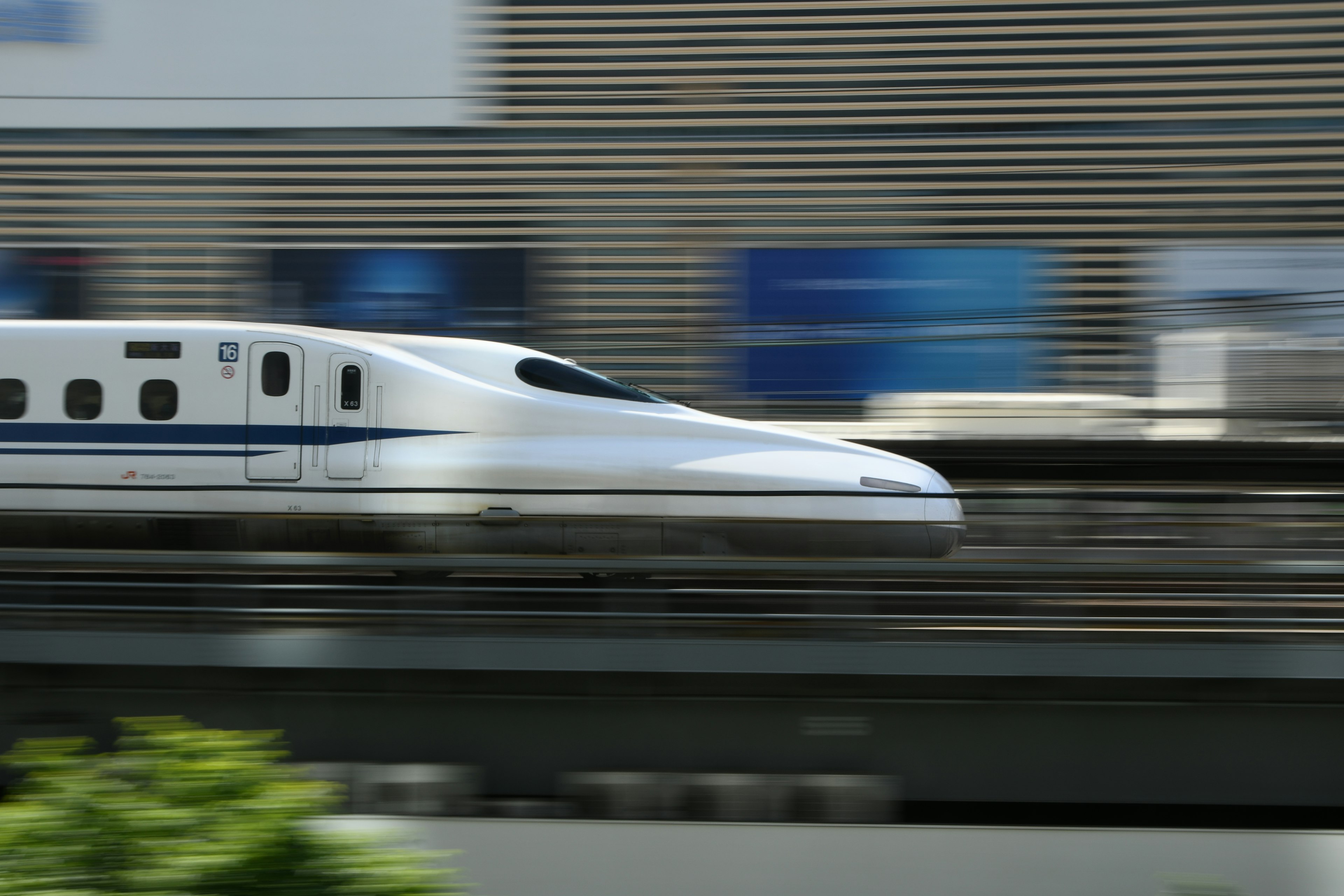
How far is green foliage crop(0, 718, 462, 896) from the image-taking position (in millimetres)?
1665

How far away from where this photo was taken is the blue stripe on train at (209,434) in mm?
6031

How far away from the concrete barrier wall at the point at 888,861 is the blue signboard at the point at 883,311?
10.0 meters

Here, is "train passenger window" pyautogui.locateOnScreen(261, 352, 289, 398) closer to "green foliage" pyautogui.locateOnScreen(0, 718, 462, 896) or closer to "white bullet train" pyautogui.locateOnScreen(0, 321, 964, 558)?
"white bullet train" pyautogui.locateOnScreen(0, 321, 964, 558)

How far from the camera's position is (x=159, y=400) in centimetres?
607

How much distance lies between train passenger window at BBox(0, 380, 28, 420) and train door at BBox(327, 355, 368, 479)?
194 cm

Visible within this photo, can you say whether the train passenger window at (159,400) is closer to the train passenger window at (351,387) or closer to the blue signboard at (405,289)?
the train passenger window at (351,387)

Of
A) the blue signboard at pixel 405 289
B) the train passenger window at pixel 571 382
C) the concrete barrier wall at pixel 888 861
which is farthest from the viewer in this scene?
the blue signboard at pixel 405 289

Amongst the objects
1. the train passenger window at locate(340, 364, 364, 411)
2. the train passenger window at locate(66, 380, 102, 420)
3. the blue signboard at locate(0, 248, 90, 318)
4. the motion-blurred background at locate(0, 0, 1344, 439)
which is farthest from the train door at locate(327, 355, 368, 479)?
the blue signboard at locate(0, 248, 90, 318)

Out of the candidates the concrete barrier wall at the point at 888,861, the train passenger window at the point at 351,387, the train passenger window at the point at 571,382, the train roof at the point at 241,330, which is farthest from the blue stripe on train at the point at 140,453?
the concrete barrier wall at the point at 888,861

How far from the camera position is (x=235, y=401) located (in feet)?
19.9

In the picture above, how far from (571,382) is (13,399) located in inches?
139

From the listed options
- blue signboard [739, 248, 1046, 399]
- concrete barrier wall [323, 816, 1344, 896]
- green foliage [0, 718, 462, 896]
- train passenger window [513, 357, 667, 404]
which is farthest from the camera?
blue signboard [739, 248, 1046, 399]

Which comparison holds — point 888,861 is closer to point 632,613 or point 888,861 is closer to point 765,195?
point 632,613

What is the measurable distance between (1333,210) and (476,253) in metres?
12.3
